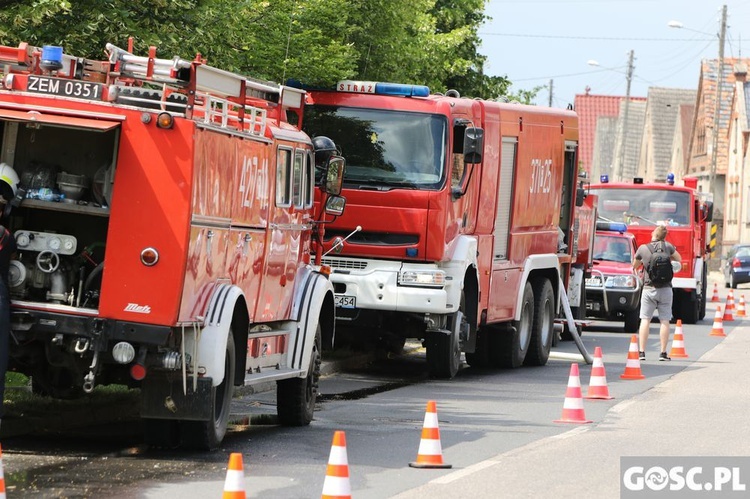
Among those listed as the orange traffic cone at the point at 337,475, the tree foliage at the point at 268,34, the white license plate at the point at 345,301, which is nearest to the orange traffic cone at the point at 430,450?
the orange traffic cone at the point at 337,475

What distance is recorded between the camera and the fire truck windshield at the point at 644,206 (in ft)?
112

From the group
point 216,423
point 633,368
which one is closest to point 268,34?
point 633,368

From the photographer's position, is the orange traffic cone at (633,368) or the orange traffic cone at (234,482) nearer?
the orange traffic cone at (234,482)

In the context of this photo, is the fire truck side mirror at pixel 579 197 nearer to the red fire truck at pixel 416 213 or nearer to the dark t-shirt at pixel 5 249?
the red fire truck at pixel 416 213

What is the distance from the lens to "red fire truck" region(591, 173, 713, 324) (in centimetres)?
3368

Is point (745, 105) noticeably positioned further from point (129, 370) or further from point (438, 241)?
point (129, 370)

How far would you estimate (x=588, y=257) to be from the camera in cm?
2678

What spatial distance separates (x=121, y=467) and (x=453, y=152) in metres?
8.22

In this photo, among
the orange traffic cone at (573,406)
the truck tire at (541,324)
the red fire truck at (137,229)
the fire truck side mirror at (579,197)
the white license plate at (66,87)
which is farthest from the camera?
the fire truck side mirror at (579,197)

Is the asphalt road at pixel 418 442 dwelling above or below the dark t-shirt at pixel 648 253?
below

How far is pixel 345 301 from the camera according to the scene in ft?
59.0

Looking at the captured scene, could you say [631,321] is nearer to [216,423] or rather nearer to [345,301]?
[345,301]

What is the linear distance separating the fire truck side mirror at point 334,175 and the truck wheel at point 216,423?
9.79ft

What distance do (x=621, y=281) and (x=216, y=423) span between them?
19.6m
